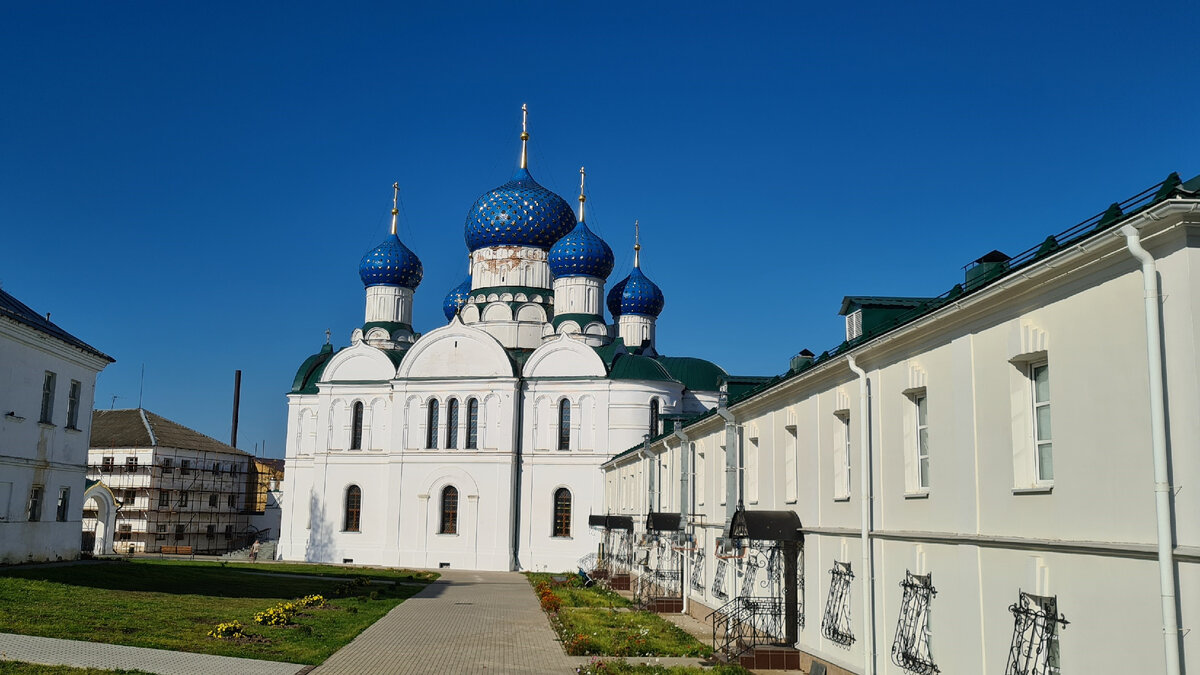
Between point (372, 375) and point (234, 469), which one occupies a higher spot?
point (372, 375)

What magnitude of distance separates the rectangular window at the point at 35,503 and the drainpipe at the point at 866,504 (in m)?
18.6

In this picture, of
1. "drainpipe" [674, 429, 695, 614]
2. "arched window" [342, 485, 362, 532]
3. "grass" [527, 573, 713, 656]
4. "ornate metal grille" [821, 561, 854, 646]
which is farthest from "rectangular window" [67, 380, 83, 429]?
"arched window" [342, 485, 362, 532]

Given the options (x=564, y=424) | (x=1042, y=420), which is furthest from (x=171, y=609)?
(x=564, y=424)

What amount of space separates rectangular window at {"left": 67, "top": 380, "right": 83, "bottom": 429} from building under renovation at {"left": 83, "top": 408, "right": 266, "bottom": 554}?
1087 inches

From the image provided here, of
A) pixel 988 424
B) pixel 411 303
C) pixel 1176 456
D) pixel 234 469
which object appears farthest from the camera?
pixel 234 469

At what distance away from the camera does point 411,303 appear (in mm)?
49719

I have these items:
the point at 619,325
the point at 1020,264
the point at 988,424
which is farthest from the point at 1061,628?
the point at 619,325

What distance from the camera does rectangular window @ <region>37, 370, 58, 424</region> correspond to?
2347 cm

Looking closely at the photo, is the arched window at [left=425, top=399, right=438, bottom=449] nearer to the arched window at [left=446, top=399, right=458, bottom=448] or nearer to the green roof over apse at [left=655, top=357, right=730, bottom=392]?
the arched window at [left=446, top=399, right=458, bottom=448]

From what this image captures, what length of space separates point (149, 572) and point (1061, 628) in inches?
899

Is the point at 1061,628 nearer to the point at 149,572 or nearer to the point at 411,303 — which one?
the point at 149,572

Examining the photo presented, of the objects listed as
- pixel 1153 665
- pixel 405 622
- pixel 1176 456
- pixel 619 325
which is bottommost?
pixel 405 622

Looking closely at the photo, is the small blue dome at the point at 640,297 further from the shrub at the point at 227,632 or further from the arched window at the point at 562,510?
the shrub at the point at 227,632

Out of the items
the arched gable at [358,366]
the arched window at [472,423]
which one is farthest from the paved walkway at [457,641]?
the arched gable at [358,366]
